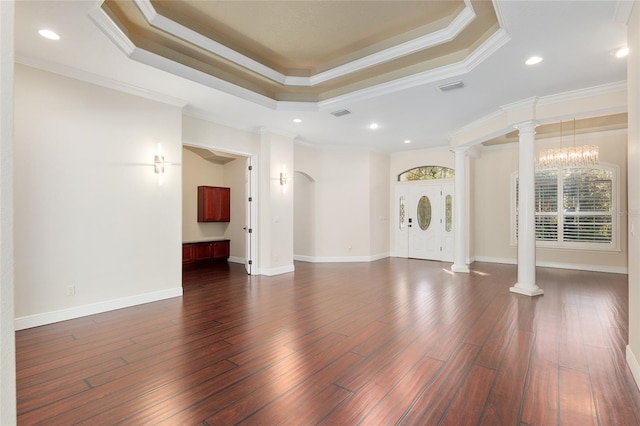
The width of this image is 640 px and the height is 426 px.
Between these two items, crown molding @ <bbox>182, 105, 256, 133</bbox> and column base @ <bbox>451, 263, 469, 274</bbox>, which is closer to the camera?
crown molding @ <bbox>182, 105, 256, 133</bbox>

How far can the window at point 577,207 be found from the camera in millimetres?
6621

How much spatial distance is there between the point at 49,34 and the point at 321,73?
309 cm

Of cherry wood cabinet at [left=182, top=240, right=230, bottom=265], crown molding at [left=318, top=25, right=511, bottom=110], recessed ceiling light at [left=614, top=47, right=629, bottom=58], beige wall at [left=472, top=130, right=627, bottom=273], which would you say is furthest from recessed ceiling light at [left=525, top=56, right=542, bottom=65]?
cherry wood cabinet at [left=182, top=240, right=230, bottom=265]

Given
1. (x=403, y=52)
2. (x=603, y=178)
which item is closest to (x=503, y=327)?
(x=403, y=52)

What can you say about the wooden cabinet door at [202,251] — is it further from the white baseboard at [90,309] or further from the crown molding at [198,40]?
the crown molding at [198,40]

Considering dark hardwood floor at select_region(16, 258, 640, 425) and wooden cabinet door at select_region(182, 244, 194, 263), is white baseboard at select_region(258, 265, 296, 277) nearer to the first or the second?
dark hardwood floor at select_region(16, 258, 640, 425)

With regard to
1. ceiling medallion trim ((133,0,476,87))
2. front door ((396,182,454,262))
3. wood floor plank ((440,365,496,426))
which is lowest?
wood floor plank ((440,365,496,426))

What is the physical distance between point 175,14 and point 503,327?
5.03 metres

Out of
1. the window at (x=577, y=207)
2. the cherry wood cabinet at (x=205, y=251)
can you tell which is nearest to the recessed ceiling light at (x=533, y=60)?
the window at (x=577, y=207)

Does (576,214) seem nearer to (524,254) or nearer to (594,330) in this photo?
(524,254)

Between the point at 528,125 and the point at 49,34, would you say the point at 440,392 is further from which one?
the point at 49,34

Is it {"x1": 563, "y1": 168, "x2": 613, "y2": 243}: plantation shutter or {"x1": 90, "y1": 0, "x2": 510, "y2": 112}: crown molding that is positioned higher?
{"x1": 90, "y1": 0, "x2": 510, "y2": 112}: crown molding

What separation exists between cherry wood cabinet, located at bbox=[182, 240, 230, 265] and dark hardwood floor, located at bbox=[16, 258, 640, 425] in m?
3.31

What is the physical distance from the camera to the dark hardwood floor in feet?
6.56
